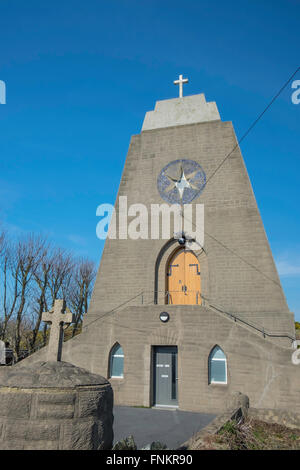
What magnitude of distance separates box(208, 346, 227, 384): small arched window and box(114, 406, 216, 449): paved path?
50.4 inches

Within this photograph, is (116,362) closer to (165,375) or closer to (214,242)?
(165,375)

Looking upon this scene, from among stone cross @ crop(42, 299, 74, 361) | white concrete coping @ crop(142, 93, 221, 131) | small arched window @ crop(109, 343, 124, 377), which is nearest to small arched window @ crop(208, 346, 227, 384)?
small arched window @ crop(109, 343, 124, 377)

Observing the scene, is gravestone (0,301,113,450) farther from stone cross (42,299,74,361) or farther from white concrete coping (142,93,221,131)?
white concrete coping (142,93,221,131)

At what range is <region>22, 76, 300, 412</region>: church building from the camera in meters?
13.2

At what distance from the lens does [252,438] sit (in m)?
7.59

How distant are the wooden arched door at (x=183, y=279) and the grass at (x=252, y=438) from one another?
25.7 feet

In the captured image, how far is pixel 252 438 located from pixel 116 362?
8.24 meters

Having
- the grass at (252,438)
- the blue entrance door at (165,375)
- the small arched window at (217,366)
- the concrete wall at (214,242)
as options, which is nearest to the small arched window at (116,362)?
the blue entrance door at (165,375)

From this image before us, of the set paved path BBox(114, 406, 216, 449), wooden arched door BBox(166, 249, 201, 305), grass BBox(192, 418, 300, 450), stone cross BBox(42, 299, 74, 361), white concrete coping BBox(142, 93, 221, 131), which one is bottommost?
paved path BBox(114, 406, 216, 449)

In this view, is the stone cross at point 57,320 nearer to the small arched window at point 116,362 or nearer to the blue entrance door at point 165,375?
the blue entrance door at point 165,375

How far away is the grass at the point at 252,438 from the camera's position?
20.2 ft

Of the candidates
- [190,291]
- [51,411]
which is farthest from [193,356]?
[51,411]
